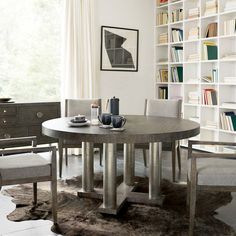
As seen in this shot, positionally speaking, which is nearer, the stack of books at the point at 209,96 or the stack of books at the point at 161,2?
the stack of books at the point at 209,96

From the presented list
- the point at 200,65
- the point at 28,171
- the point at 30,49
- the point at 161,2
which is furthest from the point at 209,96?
the point at 28,171

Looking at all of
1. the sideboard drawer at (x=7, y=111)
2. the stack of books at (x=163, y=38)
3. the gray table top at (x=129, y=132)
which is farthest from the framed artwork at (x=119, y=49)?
the gray table top at (x=129, y=132)

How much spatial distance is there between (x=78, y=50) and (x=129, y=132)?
3020 millimetres

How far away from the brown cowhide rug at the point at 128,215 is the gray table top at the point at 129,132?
670 millimetres

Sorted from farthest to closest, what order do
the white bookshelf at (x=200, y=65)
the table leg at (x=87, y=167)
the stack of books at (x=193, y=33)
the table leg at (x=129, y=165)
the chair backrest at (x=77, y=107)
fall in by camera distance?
1. the stack of books at (x=193, y=33)
2. the white bookshelf at (x=200, y=65)
3. the chair backrest at (x=77, y=107)
4. the table leg at (x=129, y=165)
5. the table leg at (x=87, y=167)

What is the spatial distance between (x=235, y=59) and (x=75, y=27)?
2301 millimetres

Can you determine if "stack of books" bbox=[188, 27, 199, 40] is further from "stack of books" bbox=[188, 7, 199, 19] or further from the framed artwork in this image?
the framed artwork

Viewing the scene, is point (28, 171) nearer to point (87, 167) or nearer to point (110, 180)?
point (110, 180)

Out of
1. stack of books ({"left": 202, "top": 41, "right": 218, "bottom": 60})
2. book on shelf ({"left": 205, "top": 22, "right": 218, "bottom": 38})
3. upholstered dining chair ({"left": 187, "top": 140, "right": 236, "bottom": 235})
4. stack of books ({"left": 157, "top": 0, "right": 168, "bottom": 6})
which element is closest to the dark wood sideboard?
stack of books ({"left": 202, "top": 41, "right": 218, "bottom": 60})

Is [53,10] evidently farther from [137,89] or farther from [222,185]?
[222,185]

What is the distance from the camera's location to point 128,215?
296 cm

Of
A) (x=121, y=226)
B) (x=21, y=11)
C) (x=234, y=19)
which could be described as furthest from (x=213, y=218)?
(x=21, y=11)

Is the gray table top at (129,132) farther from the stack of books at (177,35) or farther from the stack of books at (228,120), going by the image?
the stack of books at (177,35)

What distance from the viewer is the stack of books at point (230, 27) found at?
16.3 feet
